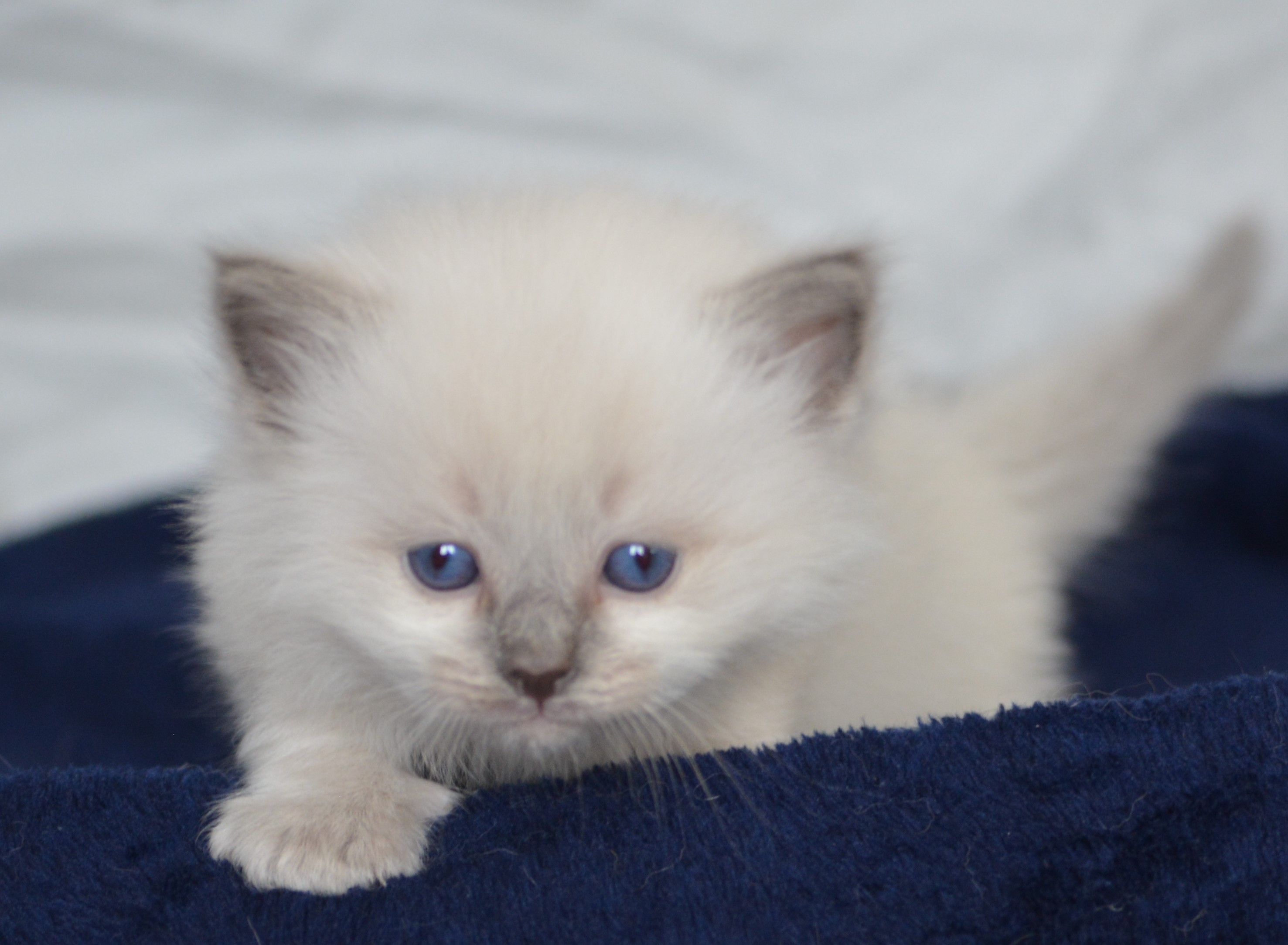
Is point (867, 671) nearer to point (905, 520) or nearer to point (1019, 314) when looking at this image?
point (905, 520)

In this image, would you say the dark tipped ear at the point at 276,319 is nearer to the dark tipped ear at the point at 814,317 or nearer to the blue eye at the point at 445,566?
the blue eye at the point at 445,566

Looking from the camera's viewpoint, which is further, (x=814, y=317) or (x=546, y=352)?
(x=814, y=317)

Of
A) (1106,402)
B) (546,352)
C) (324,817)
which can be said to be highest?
(546,352)

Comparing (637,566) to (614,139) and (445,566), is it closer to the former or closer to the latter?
(445,566)

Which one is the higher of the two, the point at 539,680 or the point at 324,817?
the point at 539,680

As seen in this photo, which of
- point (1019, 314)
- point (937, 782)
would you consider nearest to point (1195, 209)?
point (1019, 314)

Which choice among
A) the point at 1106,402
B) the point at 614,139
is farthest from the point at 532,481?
the point at 614,139
